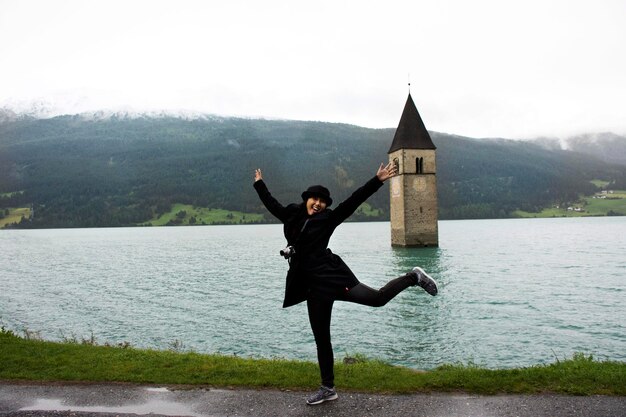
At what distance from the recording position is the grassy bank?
749cm

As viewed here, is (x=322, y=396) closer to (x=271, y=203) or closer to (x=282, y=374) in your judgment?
(x=282, y=374)

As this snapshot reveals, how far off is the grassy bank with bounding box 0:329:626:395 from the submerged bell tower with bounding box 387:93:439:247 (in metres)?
57.8

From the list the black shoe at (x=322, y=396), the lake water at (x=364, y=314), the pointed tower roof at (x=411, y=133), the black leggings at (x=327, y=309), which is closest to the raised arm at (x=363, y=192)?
the black leggings at (x=327, y=309)

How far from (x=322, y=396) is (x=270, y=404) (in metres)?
0.72

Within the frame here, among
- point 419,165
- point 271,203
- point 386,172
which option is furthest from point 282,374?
point 419,165

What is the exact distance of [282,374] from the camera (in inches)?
328

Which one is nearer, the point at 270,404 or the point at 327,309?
the point at 327,309

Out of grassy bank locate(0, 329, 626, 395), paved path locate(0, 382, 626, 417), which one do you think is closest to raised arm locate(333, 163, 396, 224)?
paved path locate(0, 382, 626, 417)

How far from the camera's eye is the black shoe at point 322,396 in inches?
265

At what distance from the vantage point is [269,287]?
3334cm

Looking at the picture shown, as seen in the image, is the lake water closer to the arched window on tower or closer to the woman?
the woman

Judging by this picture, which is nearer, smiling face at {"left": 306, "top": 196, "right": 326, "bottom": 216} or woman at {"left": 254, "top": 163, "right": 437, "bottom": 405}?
woman at {"left": 254, "top": 163, "right": 437, "bottom": 405}

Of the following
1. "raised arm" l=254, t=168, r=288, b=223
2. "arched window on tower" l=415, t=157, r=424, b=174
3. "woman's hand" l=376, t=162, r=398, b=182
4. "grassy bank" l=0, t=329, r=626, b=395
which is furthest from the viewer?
"arched window on tower" l=415, t=157, r=424, b=174

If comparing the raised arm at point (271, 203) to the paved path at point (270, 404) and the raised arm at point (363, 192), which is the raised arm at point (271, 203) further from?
the paved path at point (270, 404)
